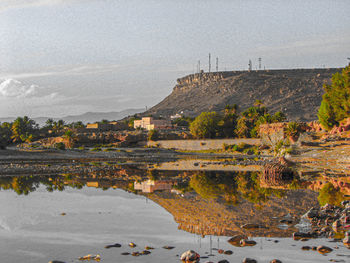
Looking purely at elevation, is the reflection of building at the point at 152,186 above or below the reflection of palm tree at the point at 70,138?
below

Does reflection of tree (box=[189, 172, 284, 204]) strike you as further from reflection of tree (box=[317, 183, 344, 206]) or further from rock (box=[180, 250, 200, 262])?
rock (box=[180, 250, 200, 262])

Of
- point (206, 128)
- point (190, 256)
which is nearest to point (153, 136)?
point (206, 128)

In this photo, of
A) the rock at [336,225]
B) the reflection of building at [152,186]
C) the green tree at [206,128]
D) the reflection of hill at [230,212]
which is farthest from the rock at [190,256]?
the green tree at [206,128]

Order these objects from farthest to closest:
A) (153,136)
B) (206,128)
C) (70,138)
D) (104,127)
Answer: (104,127) → (70,138) → (153,136) → (206,128)

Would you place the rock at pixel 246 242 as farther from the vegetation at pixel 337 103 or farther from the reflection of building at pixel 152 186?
the vegetation at pixel 337 103

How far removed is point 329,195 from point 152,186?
31.5 feet

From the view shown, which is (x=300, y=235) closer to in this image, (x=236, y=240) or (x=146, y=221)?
(x=236, y=240)

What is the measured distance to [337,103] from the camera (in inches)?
1815

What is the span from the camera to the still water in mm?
8945

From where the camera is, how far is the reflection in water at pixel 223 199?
38.1ft

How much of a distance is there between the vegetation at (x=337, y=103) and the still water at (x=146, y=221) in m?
28.9

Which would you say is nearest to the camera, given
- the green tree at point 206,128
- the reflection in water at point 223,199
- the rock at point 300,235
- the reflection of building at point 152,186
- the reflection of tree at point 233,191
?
the rock at point 300,235

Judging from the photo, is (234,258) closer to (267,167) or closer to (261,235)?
(261,235)

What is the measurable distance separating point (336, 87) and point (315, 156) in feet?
47.4
